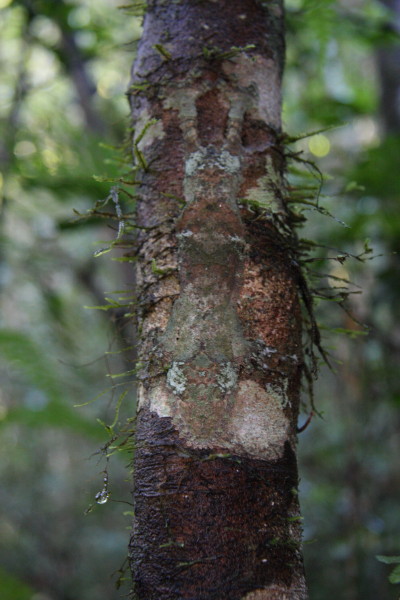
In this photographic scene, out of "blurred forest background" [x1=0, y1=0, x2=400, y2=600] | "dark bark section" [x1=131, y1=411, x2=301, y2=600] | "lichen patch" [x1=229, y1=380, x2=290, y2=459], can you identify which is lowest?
"dark bark section" [x1=131, y1=411, x2=301, y2=600]

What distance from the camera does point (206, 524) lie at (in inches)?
39.4

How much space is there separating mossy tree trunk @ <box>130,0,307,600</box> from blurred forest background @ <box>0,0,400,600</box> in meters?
0.14

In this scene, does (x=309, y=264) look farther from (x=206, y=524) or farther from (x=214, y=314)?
(x=206, y=524)

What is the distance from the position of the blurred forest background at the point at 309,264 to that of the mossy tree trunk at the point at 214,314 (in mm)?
137

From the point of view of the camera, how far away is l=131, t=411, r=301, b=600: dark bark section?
976 mm

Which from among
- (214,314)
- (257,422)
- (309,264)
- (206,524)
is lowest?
(206,524)

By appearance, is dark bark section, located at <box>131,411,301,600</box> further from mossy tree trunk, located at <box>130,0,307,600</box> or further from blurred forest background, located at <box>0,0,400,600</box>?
blurred forest background, located at <box>0,0,400,600</box>

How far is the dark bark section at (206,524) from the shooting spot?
3.20ft

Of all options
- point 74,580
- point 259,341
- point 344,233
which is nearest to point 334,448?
point 344,233

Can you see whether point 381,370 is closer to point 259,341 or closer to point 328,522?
point 328,522

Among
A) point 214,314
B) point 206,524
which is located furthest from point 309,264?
point 206,524

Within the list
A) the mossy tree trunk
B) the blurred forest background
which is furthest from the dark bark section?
the blurred forest background

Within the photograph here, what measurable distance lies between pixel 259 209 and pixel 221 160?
0.15 metres

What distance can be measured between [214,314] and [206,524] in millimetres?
417
